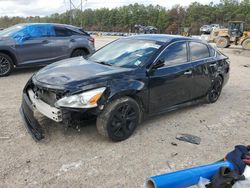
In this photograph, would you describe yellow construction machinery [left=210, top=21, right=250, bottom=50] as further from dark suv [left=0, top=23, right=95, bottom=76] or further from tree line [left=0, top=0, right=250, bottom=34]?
tree line [left=0, top=0, right=250, bottom=34]

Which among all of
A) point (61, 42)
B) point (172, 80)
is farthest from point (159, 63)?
point (61, 42)

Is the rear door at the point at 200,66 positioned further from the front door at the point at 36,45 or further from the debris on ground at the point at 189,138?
the front door at the point at 36,45

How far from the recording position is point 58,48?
8.45m

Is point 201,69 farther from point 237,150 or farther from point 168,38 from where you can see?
point 237,150

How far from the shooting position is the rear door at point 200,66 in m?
5.05

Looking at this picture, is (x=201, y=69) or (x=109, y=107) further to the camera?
(x=201, y=69)

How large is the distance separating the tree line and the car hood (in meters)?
57.6

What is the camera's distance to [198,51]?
209 inches

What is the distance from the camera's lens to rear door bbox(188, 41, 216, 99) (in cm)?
505

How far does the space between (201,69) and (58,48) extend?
4984mm

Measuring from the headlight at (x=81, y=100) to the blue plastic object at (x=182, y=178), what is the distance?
1.66 metres

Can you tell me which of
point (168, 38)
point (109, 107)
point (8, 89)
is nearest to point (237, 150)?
point (109, 107)

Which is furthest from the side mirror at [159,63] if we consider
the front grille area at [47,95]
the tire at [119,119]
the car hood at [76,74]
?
the front grille area at [47,95]

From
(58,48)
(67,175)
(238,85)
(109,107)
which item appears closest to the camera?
(67,175)
